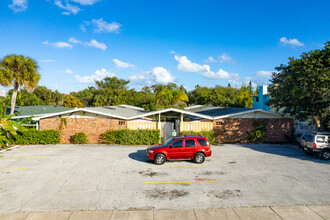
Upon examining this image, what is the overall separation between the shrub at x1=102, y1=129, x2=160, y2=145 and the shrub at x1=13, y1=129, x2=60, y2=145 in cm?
463

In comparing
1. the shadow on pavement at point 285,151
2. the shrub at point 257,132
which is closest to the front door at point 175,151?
the shadow on pavement at point 285,151

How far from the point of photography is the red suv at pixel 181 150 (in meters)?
13.7

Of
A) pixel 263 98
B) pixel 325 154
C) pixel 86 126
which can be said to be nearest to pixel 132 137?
pixel 86 126

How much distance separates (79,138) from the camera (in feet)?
66.4

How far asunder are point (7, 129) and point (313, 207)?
→ 21153mm

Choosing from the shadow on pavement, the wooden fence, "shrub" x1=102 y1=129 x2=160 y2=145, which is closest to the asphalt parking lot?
the shadow on pavement

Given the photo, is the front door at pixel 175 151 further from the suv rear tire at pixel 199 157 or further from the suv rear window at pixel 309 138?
the suv rear window at pixel 309 138

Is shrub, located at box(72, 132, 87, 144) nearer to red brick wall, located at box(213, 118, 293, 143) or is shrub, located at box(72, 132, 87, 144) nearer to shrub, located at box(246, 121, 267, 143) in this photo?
red brick wall, located at box(213, 118, 293, 143)

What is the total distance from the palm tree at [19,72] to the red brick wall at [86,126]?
4.30 metres

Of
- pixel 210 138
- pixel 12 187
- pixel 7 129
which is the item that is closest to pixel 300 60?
pixel 210 138

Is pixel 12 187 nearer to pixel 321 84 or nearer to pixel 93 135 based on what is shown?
pixel 93 135

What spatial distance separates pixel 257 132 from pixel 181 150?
37.4 ft

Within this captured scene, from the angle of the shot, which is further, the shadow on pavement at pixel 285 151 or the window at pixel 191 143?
the shadow on pavement at pixel 285 151

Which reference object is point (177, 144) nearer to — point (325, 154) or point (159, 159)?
point (159, 159)
